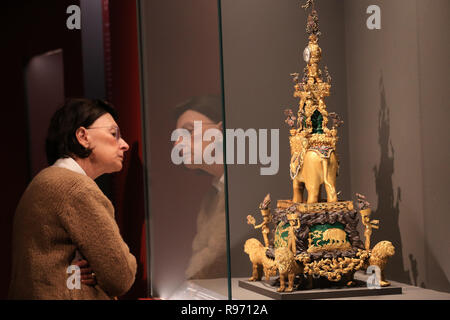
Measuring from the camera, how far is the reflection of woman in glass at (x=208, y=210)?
2.81 m

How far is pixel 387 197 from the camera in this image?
507 centimetres

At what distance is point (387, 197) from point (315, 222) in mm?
892

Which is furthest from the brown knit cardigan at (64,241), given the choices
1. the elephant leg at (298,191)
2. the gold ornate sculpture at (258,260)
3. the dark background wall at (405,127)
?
the dark background wall at (405,127)

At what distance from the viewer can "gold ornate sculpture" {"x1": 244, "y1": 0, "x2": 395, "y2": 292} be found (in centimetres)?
438

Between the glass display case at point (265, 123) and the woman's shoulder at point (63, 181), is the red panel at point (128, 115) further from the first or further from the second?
the woman's shoulder at point (63, 181)

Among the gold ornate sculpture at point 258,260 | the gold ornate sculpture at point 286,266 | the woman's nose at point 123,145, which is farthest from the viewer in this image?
the gold ornate sculpture at point 258,260

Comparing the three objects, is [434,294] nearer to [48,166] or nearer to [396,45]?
[396,45]

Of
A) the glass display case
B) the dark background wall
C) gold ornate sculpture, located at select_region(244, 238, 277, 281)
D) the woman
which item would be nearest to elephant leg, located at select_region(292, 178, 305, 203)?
the glass display case

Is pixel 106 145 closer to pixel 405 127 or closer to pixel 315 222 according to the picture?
pixel 315 222

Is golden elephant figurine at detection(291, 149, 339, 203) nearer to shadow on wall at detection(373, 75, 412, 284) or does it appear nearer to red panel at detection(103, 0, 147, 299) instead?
shadow on wall at detection(373, 75, 412, 284)

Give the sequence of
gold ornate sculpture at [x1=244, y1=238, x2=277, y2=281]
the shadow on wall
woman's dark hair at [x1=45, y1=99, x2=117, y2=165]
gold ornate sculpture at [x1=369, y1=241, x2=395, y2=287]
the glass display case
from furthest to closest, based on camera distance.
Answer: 1. the shadow on wall
2. gold ornate sculpture at [x1=244, y1=238, x2=277, y2=281]
3. gold ornate sculpture at [x1=369, y1=241, x2=395, y2=287]
4. the glass display case
5. woman's dark hair at [x1=45, y1=99, x2=117, y2=165]

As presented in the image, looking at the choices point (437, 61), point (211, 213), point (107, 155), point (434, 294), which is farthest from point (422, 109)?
point (107, 155)

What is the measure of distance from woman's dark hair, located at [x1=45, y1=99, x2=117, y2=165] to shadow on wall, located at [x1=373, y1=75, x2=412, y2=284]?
9.14 feet

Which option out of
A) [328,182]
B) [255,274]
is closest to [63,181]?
[328,182]
